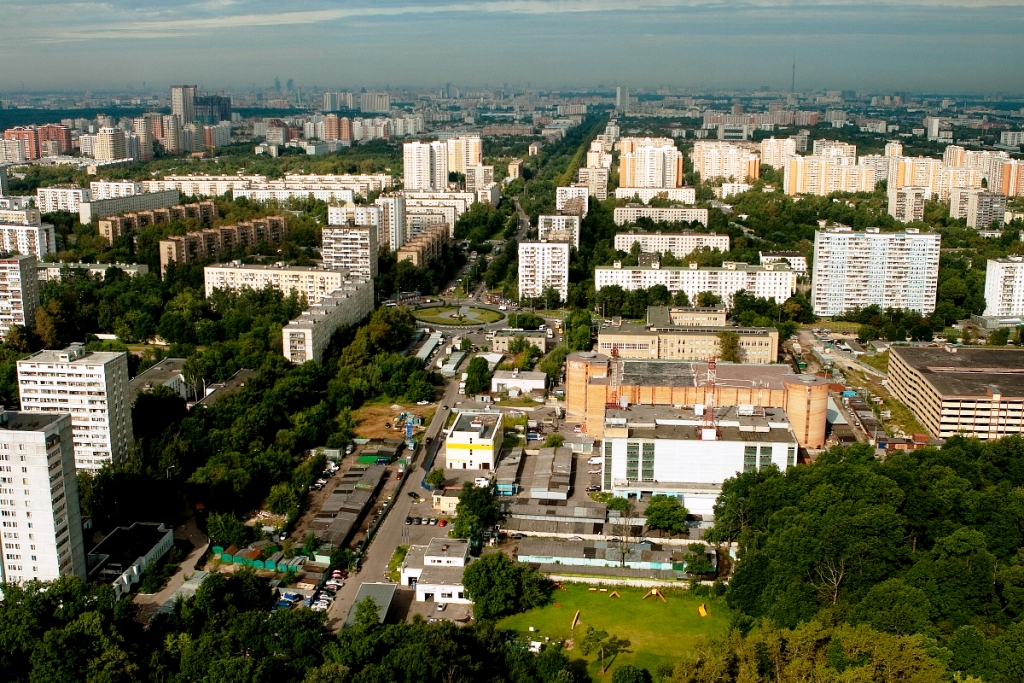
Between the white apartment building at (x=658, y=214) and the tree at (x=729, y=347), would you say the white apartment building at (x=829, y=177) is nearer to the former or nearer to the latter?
the white apartment building at (x=658, y=214)

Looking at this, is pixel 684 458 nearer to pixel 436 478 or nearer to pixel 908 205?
pixel 436 478

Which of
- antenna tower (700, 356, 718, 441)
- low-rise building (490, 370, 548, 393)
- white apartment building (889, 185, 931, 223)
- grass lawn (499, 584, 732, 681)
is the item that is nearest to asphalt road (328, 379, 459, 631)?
grass lawn (499, 584, 732, 681)

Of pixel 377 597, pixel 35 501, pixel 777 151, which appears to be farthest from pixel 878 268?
pixel 777 151

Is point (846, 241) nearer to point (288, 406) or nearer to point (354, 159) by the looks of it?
point (288, 406)

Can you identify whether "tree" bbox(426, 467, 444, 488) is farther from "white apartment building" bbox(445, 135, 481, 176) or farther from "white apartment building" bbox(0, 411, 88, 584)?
"white apartment building" bbox(445, 135, 481, 176)

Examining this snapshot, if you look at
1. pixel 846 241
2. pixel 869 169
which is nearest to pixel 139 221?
pixel 846 241

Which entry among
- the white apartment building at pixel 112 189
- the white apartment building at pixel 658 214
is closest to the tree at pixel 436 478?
the white apartment building at pixel 658 214
